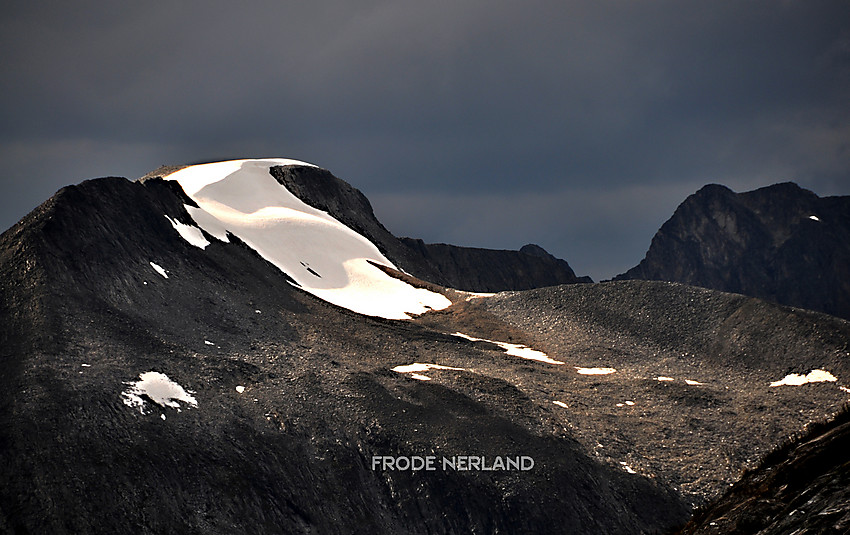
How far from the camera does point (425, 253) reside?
147375 mm

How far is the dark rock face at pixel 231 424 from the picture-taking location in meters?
26.0

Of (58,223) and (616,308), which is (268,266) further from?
(616,308)

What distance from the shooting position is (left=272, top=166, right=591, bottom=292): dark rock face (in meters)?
95.2

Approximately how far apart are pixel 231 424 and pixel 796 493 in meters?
27.6

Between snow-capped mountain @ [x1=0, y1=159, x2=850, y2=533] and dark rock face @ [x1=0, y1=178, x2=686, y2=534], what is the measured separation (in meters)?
0.12

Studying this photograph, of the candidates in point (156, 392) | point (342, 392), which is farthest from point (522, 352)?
point (156, 392)

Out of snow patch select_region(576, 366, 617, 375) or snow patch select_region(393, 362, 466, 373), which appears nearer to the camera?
snow patch select_region(393, 362, 466, 373)

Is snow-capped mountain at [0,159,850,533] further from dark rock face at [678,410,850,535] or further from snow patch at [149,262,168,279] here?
dark rock face at [678,410,850,535]

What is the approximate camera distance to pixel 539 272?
6629 inches

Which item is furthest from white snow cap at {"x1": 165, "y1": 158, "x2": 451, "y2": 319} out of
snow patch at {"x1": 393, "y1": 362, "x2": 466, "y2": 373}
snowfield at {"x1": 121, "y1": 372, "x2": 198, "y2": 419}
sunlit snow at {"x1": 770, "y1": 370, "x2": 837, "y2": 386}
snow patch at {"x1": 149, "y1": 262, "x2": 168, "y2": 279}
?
sunlit snow at {"x1": 770, "y1": 370, "x2": 837, "y2": 386}

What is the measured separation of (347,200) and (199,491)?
78.9 metres

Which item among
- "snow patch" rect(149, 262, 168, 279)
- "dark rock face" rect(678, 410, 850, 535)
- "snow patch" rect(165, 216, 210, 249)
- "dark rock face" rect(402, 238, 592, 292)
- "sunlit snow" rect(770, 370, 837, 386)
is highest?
"dark rock face" rect(402, 238, 592, 292)

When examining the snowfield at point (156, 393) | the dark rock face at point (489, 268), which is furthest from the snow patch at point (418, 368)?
the dark rock face at point (489, 268)

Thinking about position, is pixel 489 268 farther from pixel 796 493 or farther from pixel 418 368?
pixel 796 493
